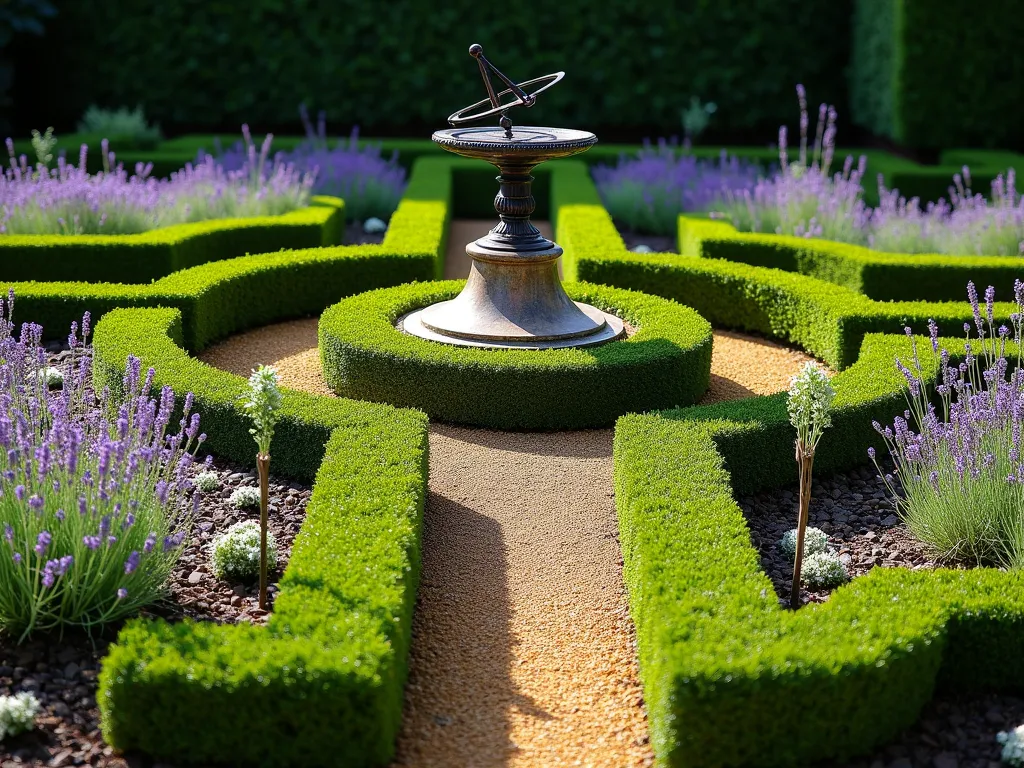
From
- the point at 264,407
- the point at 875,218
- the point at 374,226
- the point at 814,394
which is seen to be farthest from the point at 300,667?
the point at 374,226

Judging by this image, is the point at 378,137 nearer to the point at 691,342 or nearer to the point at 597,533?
the point at 691,342

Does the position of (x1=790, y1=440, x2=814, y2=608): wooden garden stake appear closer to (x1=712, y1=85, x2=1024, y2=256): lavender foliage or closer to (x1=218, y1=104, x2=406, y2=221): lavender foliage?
(x1=712, y1=85, x2=1024, y2=256): lavender foliage

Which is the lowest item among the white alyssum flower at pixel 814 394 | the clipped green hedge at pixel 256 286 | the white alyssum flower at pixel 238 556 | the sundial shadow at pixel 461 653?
the sundial shadow at pixel 461 653

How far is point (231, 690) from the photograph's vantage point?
380 centimetres

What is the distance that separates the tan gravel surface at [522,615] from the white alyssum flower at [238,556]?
74 cm

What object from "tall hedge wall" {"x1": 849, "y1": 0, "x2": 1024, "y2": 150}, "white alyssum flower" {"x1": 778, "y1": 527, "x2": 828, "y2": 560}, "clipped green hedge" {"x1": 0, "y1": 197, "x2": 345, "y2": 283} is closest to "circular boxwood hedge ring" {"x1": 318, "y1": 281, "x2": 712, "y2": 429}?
"white alyssum flower" {"x1": 778, "y1": 527, "x2": 828, "y2": 560}

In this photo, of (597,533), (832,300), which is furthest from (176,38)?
(597,533)

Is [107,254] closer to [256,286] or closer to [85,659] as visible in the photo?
[256,286]

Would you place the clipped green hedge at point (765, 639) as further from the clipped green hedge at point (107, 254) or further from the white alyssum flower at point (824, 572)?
the clipped green hedge at point (107, 254)

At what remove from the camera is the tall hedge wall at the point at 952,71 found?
1483cm

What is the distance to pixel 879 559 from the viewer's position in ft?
17.9

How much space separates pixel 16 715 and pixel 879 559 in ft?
12.3

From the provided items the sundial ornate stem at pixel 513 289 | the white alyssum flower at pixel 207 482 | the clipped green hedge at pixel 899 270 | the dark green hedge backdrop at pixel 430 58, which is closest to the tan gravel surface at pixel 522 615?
the sundial ornate stem at pixel 513 289

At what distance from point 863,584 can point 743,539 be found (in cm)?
54
